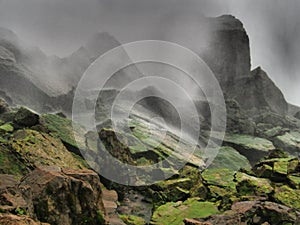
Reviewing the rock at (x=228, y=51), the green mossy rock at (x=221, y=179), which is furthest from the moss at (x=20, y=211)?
the rock at (x=228, y=51)

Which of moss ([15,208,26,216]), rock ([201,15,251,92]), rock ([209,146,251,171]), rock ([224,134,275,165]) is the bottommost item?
moss ([15,208,26,216])

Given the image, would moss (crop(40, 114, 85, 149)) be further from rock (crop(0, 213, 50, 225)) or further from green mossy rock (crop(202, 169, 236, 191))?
rock (crop(0, 213, 50, 225))

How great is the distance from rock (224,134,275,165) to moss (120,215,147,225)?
53.1 m

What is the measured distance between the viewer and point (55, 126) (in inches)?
1448

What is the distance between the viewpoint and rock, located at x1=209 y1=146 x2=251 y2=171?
5388 centimetres

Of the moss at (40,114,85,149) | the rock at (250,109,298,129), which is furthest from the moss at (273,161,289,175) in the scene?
the rock at (250,109,298,129)

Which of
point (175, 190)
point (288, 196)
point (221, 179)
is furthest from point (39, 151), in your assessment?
point (288, 196)

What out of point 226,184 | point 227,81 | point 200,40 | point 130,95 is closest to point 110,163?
point 226,184

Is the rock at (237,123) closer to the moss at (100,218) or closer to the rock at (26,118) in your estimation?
the rock at (26,118)

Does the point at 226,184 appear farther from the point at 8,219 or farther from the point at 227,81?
the point at 227,81

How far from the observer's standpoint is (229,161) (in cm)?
5688

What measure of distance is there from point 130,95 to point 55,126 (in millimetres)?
43475

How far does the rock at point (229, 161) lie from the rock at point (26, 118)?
3124 centimetres

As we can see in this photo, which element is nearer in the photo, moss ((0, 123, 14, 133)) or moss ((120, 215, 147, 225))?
moss ((120, 215, 147, 225))
